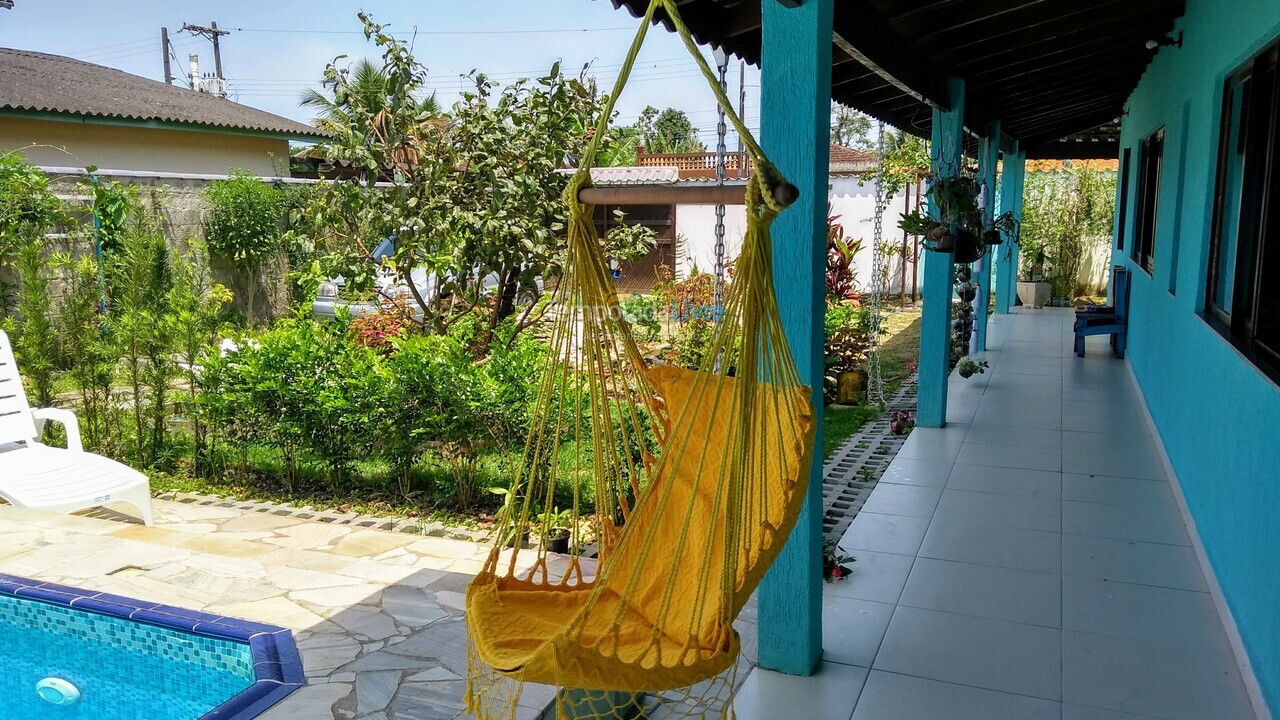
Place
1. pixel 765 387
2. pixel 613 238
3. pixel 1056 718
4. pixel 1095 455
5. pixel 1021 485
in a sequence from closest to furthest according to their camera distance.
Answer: pixel 765 387
pixel 1056 718
pixel 1021 485
pixel 1095 455
pixel 613 238

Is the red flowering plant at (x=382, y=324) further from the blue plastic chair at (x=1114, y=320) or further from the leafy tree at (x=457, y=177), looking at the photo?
the blue plastic chair at (x=1114, y=320)

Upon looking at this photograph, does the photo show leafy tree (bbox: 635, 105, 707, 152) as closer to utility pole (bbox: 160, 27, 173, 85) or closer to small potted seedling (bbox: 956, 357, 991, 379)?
utility pole (bbox: 160, 27, 173, 85)

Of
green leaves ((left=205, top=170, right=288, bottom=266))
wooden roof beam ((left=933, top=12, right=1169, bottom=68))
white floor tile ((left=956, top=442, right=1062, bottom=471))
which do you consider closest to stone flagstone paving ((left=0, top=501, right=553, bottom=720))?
white floor tile ((left=956, top=442, right=1062, bottom=471))

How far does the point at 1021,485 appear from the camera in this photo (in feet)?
12.6

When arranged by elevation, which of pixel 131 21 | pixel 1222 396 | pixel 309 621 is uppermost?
pixel 131 21

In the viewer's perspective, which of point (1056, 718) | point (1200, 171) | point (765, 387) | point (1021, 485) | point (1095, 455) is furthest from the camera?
point (1095, 455)

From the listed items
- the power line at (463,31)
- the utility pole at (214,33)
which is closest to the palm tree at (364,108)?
the utility pole at (214,33)

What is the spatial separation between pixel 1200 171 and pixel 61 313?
4947 mm

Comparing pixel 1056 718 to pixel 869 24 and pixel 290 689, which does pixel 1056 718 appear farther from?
pixel 869 24

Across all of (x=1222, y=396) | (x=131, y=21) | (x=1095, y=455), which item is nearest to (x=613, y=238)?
(x=1095, y=455)

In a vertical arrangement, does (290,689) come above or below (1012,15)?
below

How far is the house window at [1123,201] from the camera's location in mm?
7352

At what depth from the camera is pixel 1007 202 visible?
923 centimetres

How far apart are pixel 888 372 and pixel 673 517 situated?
499 cm
